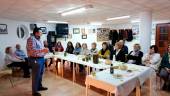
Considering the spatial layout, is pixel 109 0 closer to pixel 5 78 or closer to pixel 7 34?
pixel 5 78

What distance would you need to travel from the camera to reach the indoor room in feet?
9.68

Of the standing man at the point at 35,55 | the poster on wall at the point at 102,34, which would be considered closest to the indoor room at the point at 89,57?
the standing man at the point at 35,55

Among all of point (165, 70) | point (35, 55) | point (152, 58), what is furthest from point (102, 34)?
point (35, 55)

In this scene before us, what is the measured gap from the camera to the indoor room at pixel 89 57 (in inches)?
116

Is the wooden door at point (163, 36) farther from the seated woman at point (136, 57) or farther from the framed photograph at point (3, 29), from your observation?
the framed photograph at point (3, 29)

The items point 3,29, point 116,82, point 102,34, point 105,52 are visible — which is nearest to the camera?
point 116,82

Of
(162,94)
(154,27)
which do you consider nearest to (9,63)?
(162,94)

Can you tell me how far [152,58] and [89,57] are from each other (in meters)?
1.73

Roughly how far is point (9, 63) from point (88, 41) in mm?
5425

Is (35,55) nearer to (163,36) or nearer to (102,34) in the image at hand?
(102,34)

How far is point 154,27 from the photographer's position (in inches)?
315

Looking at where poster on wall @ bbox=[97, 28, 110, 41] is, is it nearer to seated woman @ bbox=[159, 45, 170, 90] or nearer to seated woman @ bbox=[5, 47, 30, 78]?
seated woman @ bbox=[5, 47, 30, 78]

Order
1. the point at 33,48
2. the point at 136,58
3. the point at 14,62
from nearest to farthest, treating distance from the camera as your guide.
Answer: the point at 33,48, the point at 136,58, the point at 14,62

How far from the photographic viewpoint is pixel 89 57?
4.27 meters
